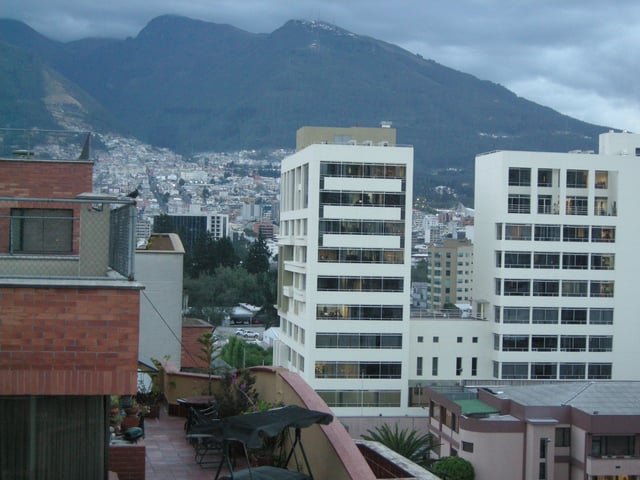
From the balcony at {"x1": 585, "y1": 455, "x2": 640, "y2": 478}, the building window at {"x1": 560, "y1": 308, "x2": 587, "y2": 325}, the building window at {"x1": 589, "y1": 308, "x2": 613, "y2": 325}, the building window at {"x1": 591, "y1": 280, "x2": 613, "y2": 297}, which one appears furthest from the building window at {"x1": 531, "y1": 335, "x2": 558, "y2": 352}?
the balcony at {"x1": 585, "y1": 455, "x2": 640, "y2": 478}

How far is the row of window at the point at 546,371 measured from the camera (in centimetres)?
4744

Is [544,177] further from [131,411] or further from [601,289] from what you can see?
[131,411]

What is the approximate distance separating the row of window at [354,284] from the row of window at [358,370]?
3544 millimetres

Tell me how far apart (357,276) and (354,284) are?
16.2 inches

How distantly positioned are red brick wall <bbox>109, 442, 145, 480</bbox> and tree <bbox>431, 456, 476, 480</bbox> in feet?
81.8

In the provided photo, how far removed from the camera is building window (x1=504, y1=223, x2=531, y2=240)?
47.4m

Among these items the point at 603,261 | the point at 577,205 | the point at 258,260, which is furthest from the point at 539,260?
the point at 258,260

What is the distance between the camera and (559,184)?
47219 millimetres

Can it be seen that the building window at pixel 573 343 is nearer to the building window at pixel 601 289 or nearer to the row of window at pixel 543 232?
the building window at pixel 601 289

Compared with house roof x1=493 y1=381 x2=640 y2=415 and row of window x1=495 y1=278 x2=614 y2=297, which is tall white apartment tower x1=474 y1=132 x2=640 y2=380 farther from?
house roof x1=493 y1=381 x2=640 y2=415

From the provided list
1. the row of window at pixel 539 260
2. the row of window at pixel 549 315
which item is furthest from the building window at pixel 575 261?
the row of window at pixel 549 315

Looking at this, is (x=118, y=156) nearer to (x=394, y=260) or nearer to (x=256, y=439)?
(x=394, y=260)

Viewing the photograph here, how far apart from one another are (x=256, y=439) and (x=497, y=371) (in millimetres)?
41605

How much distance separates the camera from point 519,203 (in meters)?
47.4
